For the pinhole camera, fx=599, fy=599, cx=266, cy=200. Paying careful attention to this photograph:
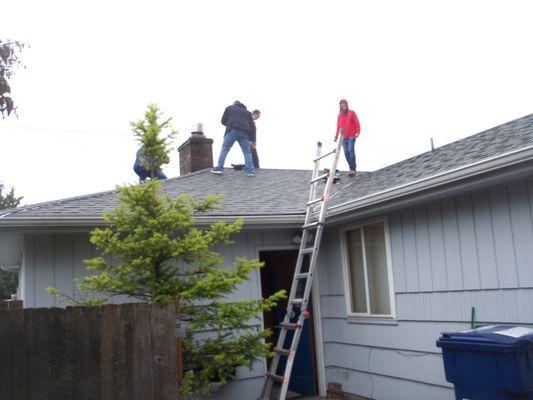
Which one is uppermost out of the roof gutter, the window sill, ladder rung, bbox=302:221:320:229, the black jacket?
the black jacket

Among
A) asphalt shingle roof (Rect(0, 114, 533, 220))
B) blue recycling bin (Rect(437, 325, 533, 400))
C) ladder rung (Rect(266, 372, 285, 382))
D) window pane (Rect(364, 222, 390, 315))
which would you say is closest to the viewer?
blue recycling bin (Rect(437, 325, 533, 400))

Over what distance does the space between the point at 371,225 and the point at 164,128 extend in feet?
10.2

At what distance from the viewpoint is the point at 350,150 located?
10.3 m

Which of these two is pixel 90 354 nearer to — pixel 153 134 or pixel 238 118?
pixel 153 134

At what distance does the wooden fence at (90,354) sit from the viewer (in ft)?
14.2

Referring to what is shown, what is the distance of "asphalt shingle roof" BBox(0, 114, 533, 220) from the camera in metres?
6.74

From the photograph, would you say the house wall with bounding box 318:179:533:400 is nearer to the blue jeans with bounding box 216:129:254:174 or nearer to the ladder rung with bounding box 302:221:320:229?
the ladder rung with bounding box 302:221:320:229

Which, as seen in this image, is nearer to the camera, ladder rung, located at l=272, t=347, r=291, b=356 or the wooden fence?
the wooden fence

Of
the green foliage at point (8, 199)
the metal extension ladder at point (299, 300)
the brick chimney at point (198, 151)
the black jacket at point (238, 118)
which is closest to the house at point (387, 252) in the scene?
the metal extension ladder at point (299, 300)

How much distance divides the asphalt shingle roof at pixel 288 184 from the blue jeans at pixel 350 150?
0.26m

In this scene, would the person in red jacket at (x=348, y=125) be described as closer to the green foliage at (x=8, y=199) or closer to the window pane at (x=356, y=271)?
the window pane at (x=356, y=271)

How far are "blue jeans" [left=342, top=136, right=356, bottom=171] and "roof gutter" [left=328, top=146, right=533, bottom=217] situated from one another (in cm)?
277

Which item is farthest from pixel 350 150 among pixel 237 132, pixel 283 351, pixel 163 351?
pixel 163 351

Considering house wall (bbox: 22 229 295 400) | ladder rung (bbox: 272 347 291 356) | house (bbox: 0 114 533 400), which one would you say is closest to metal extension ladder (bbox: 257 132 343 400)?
ladder rung (bbox: 272 347 291 356)
